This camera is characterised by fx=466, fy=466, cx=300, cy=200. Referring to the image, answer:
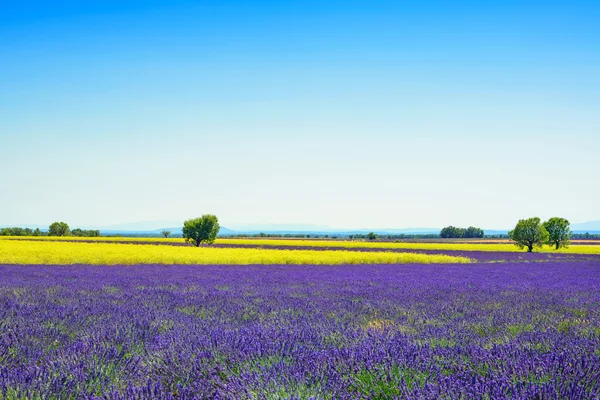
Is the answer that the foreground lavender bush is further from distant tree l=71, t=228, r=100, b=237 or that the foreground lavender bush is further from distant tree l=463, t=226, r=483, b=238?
distant tree l=463, t=226, r=483, b=238

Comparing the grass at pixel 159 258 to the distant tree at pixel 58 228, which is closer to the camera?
the grass at pixel 159 258

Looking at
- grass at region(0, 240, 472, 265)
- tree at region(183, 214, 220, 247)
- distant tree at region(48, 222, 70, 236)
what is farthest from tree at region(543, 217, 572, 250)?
distant tree at region(48, 222, 70, 236)

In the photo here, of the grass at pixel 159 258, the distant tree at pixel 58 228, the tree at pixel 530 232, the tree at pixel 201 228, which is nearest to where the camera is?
the grass at pixel 159 258

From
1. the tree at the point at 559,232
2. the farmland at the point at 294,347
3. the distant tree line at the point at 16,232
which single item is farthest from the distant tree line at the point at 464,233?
the farmland at the point at 294,347

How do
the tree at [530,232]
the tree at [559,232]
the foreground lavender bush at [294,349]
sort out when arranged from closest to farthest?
1. the foreground lavender bush at [294,349]
2. the tree at [530,232]
3. the tree at [559,232]

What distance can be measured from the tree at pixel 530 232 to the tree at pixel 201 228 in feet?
90.9

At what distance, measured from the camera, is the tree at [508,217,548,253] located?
1644 inches

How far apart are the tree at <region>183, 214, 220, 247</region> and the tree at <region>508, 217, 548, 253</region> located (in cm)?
2770

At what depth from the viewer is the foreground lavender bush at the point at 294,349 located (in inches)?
98.5

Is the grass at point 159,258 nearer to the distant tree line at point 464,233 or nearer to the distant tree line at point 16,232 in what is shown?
the distant tree line at point 16,232

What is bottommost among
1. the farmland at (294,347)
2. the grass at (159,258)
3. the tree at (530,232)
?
the grass at (159,258)

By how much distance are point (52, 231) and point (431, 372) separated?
281 ft

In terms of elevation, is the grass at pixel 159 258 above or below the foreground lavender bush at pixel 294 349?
below

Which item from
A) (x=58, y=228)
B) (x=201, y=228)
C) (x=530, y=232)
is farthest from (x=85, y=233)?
(x=530, y=232)
